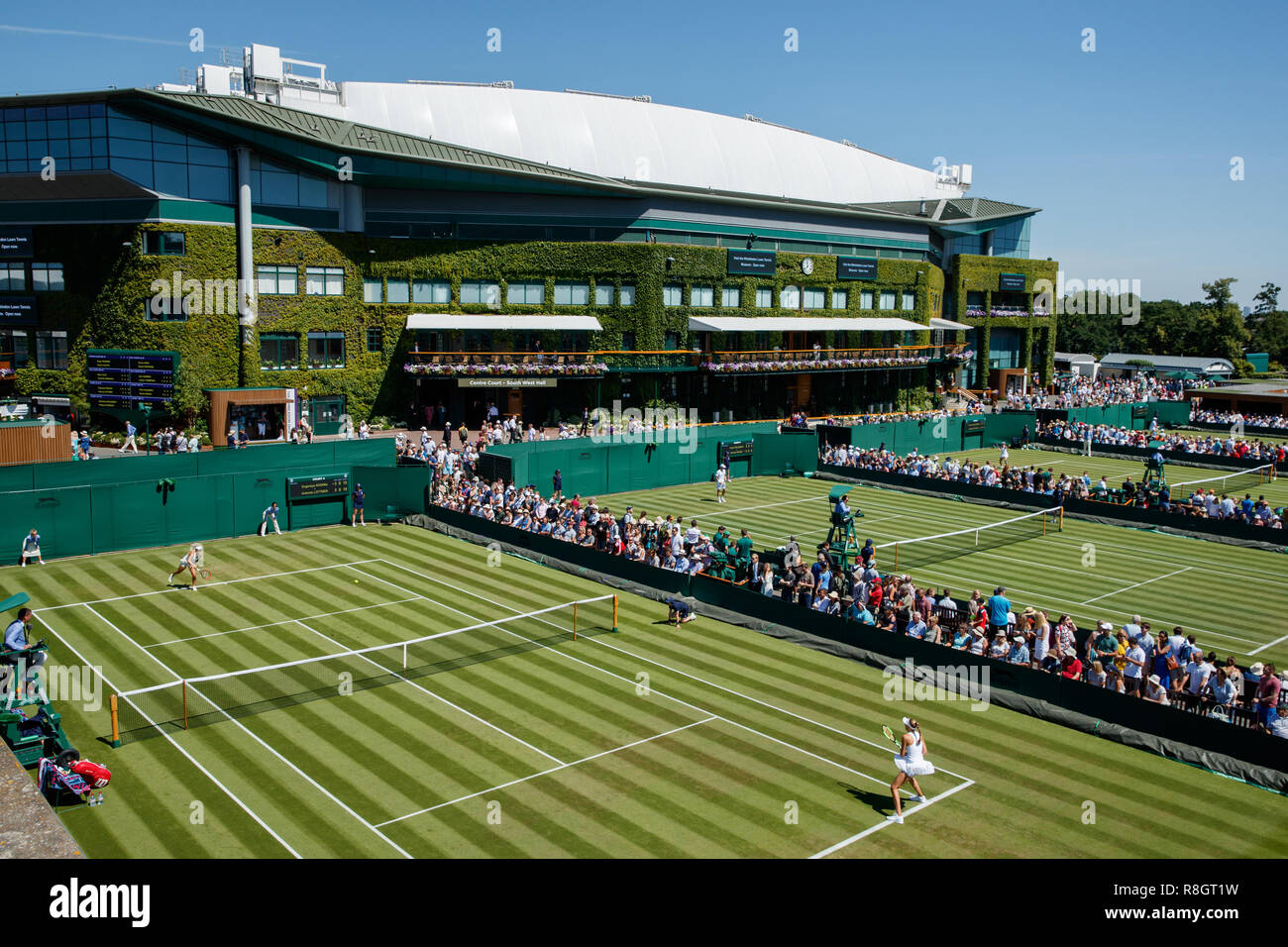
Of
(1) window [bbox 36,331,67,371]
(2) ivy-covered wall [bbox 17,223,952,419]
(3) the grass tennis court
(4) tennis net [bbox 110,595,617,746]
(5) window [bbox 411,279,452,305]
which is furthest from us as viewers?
(5) window [bbox 411,279,452,305]

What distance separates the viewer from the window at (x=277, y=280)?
56.2 metres

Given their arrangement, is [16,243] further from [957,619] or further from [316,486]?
[957,619]

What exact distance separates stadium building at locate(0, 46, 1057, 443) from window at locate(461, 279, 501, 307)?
222 mm

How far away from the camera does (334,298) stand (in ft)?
194

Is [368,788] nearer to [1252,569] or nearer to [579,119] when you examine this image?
[1252,569]

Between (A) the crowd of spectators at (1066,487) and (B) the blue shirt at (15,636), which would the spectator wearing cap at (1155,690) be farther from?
(A) the crowd of spectators at (1066,487)

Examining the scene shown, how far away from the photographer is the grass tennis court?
92.8ft

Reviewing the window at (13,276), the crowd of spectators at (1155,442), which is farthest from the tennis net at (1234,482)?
the window at (13,276)

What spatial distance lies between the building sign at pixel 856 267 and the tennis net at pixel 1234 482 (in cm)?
3300

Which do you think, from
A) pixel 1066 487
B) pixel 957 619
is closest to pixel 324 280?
pixel 1066 487

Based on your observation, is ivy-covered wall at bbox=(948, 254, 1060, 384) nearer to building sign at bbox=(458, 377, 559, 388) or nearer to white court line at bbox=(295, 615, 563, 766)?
building sign at bbox=(458, 377, 559, 388)

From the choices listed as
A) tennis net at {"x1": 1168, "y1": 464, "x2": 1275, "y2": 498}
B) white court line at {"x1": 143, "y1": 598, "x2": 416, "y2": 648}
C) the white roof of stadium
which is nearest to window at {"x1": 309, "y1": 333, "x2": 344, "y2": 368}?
the white roof of stadium
